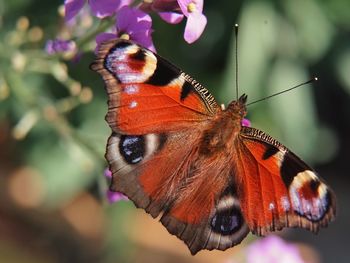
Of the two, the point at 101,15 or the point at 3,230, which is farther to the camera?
the point at 3,230

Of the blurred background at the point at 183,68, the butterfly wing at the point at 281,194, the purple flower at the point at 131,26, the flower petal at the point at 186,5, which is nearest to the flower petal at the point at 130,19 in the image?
the purple flower at the point at 131,26

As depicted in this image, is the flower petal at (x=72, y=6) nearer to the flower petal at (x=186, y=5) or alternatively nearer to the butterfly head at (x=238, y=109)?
the flower petal at (x=186, y=5)

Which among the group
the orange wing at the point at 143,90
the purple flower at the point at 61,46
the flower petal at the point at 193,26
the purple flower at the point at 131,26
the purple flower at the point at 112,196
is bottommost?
the purple flower at the point at 112,196

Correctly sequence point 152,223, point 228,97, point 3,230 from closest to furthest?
point 228,97 < point 3,230 < point 152,223

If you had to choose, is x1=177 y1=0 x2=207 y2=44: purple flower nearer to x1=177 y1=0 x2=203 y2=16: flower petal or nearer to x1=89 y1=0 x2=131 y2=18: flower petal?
x1=177 y1=0 x2=203 y2=16: flower petal

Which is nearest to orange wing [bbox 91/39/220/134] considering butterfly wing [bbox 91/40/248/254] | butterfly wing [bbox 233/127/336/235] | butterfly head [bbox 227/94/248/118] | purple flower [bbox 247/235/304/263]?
butterfly wing [bbox 91/40/248/254]

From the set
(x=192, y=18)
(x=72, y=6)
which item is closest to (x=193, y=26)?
(x=192, y=18)

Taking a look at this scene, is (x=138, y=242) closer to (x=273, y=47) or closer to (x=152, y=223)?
(x=152, y=223)

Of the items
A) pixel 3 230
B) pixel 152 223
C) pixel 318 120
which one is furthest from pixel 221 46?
pixel 3 230
